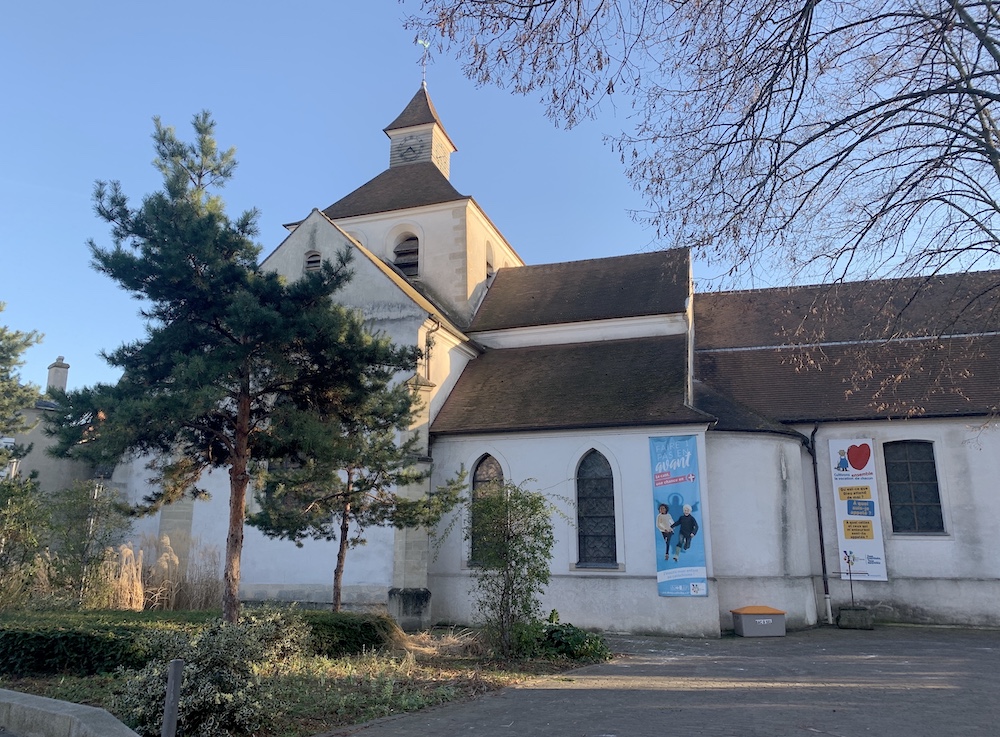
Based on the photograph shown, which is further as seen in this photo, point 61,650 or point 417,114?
point 417,114

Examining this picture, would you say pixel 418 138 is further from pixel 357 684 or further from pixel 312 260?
pixel 357 684

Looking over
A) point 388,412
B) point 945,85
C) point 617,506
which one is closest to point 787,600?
point 617,506

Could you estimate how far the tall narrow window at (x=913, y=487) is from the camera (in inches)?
725

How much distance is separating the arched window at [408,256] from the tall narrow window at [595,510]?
9963mm

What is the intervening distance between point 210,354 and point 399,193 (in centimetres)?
1657

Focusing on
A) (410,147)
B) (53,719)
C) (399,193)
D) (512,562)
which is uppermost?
(410,147)

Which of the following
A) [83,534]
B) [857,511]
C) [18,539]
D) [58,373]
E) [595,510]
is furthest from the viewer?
[58,373]

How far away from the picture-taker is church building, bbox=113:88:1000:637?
16703 millimetres

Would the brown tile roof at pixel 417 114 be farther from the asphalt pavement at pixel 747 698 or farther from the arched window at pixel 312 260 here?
the asphalt pavement at pixel 747 698

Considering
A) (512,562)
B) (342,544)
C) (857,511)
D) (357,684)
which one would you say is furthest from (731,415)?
(357,684)

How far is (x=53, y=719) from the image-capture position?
6281 mm

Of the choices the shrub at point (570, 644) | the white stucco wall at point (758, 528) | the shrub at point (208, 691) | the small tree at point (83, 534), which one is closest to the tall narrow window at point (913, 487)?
the white stucco wall at point (758, 528)

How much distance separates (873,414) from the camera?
60.9ft

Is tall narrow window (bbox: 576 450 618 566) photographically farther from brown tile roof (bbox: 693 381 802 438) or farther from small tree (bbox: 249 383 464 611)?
small tree (bbox: 249 383 464 611)
